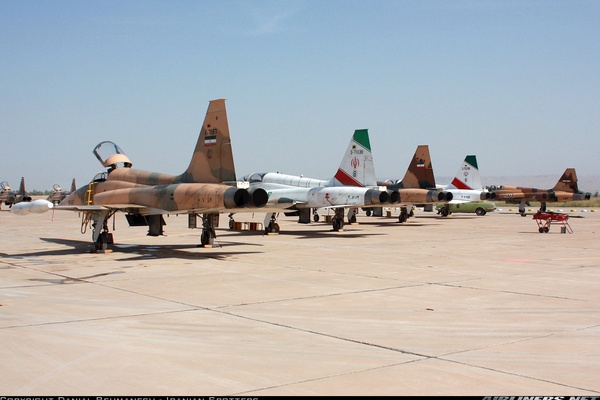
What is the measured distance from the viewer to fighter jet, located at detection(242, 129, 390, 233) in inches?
1019

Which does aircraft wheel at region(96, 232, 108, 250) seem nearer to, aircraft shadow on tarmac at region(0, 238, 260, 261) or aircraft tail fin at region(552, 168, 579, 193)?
aircraft shadow on tarmac at region(0, 238, 260, 261)

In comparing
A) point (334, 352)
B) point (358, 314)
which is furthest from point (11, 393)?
point (358, 314)

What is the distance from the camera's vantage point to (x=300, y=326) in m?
7.80

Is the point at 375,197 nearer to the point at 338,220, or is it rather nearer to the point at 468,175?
the point at 338,220

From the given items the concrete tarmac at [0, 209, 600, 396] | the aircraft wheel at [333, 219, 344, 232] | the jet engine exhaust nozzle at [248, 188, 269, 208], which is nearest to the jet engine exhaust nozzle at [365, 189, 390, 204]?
the aircraft wheel at [333, 219, 344, 232]

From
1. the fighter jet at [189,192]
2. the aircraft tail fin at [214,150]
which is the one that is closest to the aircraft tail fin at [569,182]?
the fighter jet at [189,192]

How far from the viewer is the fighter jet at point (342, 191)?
84.9 feet

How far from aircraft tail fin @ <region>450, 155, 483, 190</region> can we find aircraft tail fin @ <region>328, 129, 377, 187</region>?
2320 centimetres

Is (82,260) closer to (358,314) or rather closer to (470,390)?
(358,314)

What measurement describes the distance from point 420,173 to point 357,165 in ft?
32.1

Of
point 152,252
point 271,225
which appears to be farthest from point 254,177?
point 152,252

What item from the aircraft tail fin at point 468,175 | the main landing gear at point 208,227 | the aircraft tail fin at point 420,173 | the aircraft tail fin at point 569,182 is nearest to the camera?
the main landing gear at point 208,227

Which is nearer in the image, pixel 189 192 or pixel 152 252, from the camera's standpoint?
pixel 189 192

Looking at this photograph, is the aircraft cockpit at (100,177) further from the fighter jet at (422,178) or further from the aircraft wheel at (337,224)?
the fighter jet at (422,178)
